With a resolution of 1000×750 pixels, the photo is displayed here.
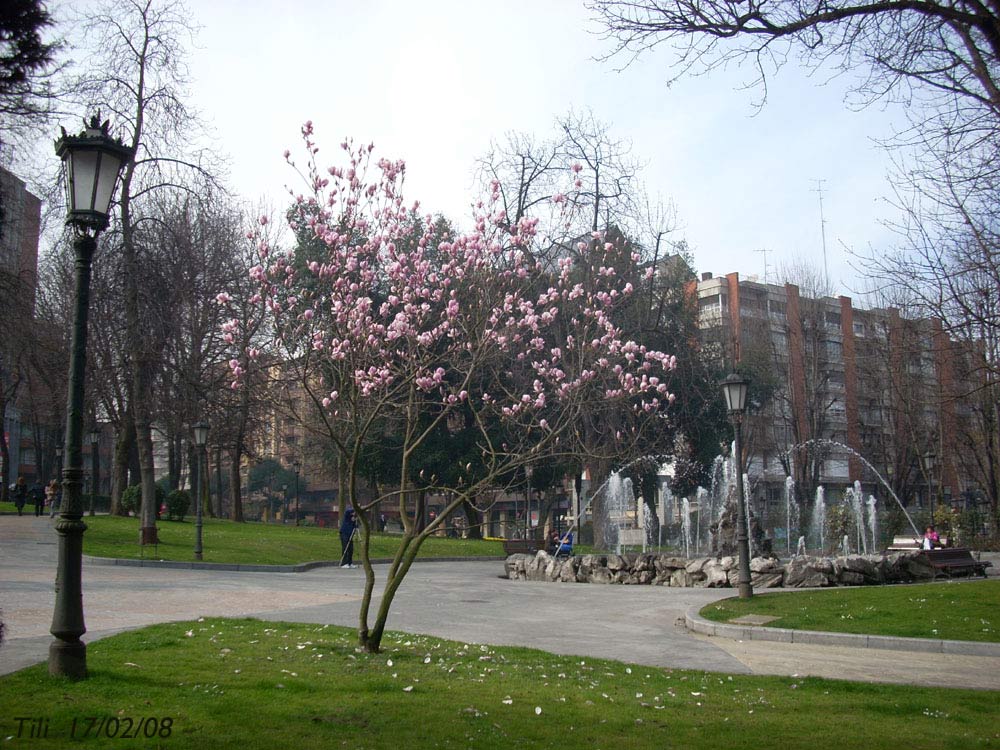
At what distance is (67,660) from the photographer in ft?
21.7

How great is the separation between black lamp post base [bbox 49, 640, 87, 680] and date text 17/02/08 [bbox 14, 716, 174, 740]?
4.08 feet

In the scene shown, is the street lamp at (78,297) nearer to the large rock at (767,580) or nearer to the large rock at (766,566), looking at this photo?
the large rock at (767,580)

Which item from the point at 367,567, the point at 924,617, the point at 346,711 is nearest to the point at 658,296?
the point at 924,617

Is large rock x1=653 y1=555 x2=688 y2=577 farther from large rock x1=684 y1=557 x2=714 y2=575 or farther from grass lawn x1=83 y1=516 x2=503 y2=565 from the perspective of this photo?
grass lawn x1=83 y1=516 x2=503 y2=565

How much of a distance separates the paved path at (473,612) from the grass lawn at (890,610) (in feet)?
2.70

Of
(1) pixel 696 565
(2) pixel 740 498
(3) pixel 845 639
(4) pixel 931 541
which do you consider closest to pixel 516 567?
(1) pixel 696 565

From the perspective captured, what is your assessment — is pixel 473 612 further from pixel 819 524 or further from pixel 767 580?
pixel 819 524

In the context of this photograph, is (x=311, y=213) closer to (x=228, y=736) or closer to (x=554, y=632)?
(x=554, y=632)

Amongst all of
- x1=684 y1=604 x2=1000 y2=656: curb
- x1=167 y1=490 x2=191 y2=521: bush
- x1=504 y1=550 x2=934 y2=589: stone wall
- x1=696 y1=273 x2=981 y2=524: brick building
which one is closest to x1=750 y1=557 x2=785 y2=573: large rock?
x1=504 y1=550 x2=934 y2=589: stone wall

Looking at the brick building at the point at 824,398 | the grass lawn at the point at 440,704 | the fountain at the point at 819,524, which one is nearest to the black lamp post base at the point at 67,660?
the grass lawn at the point at 440,704

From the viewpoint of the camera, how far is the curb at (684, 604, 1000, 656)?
35.0 ft

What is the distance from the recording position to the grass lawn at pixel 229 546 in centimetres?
2289

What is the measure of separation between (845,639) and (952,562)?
9582 mm

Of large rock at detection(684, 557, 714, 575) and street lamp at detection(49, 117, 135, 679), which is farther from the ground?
street lamp at detection(49, 117, 135, 679)
